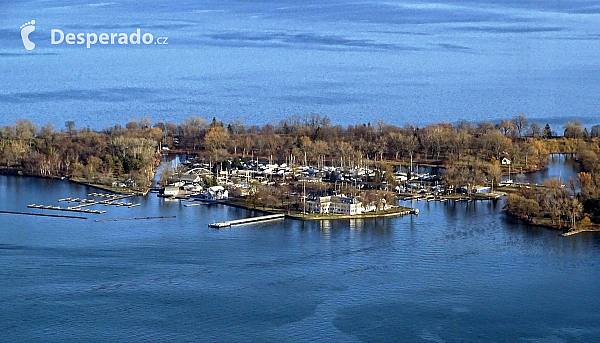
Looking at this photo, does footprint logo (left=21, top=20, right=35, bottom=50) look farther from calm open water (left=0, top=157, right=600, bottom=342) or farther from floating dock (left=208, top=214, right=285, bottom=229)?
floating dock (left=208, top=214, right=285, bottom=229)

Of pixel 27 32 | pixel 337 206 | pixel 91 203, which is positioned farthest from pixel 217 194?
pixel 27 32

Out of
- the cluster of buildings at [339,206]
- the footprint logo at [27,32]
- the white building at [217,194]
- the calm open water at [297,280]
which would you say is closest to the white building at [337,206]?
the cluster of buildings at [339,206]

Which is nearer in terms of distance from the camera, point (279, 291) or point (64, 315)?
point (64, 315)

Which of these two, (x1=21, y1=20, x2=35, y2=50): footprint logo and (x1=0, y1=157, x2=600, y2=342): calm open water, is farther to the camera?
(x1=21, y1=20, x2=35, y2=50): footprint logo

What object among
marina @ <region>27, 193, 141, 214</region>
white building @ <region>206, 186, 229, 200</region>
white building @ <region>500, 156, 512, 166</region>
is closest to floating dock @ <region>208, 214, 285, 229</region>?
white building @ <region>206, 186, 229, 200</region>

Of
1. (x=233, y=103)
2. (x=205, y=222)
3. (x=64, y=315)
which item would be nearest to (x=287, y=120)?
(x=233, y=103)

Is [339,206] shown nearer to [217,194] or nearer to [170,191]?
[217,194]

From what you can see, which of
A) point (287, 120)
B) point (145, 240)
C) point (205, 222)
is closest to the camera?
point (145, 240)

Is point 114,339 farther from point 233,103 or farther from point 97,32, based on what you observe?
point 97,32
